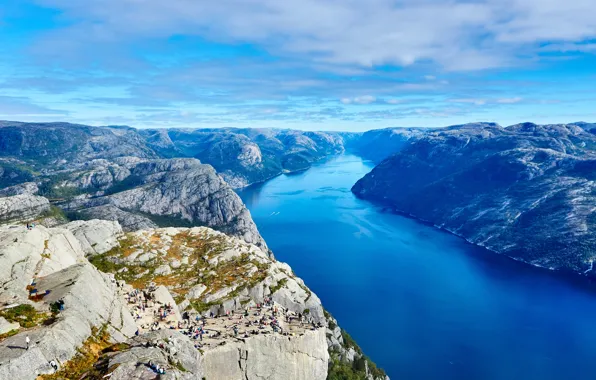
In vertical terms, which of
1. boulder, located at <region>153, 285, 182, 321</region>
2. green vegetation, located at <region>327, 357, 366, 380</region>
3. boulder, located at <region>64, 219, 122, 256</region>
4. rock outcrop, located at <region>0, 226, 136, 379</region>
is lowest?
green vegetation, located at <region>327, 357, 366, 380</region>

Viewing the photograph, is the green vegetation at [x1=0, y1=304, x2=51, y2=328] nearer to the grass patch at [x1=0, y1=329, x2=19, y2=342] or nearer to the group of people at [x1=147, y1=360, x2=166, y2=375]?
the grass patch at [x1=0, y1=329, x2=19, y2=342]

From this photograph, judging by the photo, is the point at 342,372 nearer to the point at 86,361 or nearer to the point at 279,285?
the point at 279,285

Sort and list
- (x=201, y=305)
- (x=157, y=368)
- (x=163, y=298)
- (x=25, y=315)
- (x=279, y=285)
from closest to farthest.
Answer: (x=157, y=368) → (x=25, y=315) → (x=163, y=298) → (x=201, y=305) → (x=279, y=285)

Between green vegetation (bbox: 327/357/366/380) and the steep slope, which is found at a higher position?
the steep slope

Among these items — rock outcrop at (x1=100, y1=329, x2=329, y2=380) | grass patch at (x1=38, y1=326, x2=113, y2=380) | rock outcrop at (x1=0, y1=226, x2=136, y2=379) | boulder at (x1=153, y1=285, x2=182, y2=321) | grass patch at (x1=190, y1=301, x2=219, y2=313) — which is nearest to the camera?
rock outcrop at (x1=0, y1=226, x2=136, y2=379)

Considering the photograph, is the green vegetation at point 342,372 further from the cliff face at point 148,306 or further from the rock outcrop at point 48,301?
the rock outcrop at point 48,301

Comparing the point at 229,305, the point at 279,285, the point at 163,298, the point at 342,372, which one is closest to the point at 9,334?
the point at 163,298

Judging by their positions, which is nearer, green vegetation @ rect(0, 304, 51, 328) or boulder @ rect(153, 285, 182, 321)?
green vegetation @ rect(0, 304, 51, 328)

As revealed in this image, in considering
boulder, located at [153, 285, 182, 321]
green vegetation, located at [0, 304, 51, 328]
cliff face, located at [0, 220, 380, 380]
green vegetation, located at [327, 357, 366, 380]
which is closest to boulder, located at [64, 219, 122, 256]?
cliff face, located at [0, 220, 380, 380]

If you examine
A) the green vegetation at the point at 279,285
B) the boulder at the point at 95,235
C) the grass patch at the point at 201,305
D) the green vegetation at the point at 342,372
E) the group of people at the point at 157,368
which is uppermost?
the group of people at the point at 157,368

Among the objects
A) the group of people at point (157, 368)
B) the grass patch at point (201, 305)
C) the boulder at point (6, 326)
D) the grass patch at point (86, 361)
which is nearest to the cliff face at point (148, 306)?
the grass patch at point (86, 361)
